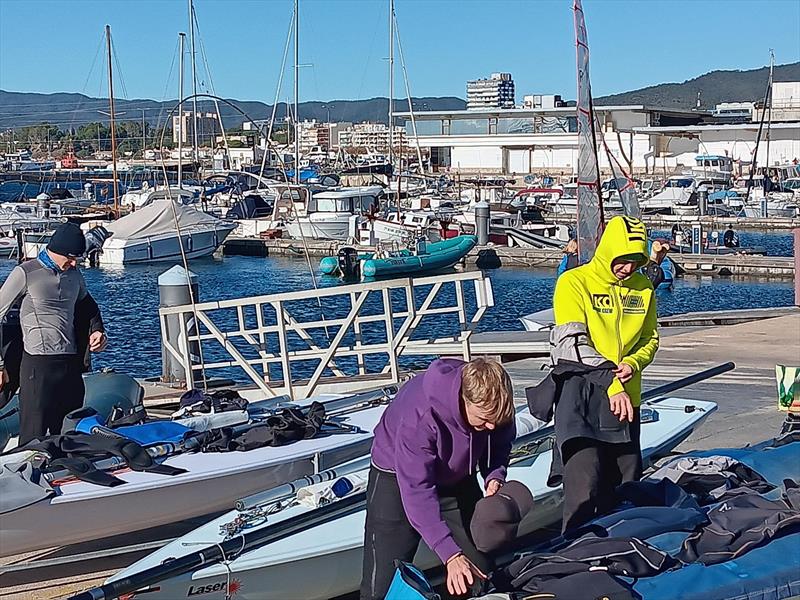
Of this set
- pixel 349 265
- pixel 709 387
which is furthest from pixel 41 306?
pixel 349 265

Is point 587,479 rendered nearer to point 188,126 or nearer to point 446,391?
point 446,391

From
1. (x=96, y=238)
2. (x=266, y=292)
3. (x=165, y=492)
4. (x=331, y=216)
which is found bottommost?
(x=266, y=292)

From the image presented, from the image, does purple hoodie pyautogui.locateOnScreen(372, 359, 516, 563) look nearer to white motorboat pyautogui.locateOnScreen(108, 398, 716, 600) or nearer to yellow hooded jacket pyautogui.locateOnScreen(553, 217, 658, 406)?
yellow hooded jacket pyautogui.locateOnScreen(553, 217, 658, 406)

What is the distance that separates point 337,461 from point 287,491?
1074mm

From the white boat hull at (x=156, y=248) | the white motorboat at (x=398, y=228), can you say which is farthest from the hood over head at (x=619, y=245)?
the white boat hull at (x=156, y=248)

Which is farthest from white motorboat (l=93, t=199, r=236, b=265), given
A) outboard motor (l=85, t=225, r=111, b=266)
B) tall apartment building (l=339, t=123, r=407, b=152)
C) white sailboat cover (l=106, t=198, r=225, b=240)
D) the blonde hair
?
tall apartment building (l=339, t=123, r=407, b=152)

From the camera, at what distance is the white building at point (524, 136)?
85.1 m

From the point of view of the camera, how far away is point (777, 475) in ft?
21.0

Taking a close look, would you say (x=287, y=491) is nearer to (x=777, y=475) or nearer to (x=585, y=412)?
(x=585, y=412)

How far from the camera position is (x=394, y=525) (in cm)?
427

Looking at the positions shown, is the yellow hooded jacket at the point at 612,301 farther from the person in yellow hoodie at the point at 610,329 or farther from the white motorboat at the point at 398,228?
the white motorboat at the point at 398,228

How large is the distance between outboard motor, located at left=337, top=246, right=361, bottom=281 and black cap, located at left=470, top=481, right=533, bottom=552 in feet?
103

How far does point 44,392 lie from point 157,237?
3590 centimetres

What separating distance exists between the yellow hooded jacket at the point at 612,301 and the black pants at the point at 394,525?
4.36 ft
